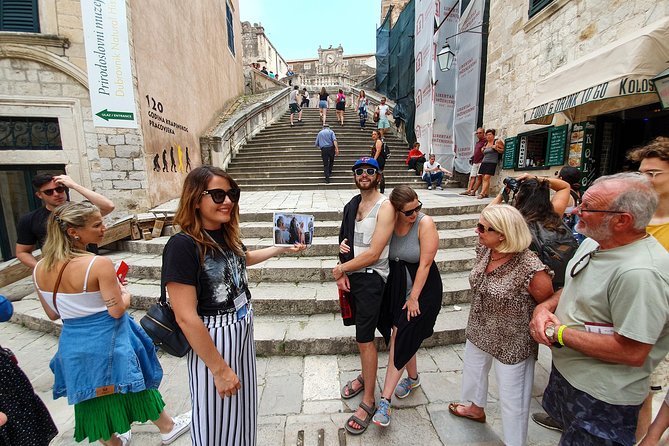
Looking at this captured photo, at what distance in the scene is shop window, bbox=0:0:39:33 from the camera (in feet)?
19.2

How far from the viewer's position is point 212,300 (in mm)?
1519

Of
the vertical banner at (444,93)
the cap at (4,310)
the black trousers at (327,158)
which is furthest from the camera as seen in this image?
the vertical banner at (444,93)

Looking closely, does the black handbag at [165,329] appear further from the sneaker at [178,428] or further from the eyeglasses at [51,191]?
the eyeglasses at [51,191]

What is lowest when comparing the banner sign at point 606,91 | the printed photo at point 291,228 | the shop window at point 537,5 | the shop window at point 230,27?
the printed photo at point 291,228

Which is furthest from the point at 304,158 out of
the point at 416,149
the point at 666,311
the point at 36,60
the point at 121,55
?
the point at 666,311

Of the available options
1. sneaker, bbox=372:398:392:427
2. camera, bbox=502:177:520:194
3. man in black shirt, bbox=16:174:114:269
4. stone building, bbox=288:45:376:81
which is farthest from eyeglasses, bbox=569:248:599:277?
Answer: stone building, bbox=288:45:376:81

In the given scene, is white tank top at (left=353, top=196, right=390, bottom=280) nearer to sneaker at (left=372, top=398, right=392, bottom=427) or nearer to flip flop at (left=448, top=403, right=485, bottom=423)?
sneaker at (left=372, top=398, right=392, bottom=427)

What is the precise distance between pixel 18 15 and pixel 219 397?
886 centimetres

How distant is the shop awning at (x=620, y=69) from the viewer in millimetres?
3619

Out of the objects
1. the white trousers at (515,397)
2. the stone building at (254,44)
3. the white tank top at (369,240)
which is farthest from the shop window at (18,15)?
the stone building at (254,44)

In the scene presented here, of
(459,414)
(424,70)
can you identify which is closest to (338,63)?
(424,70)

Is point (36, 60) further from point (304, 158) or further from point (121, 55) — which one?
point (304, 158)

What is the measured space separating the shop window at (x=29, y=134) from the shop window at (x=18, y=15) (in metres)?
1.81

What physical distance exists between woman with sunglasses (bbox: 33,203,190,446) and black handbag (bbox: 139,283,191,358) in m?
0.53
